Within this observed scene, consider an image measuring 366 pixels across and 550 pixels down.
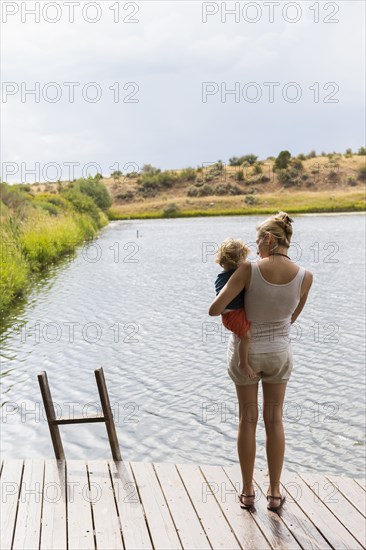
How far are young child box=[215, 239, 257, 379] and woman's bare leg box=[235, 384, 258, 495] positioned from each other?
0.55 feet

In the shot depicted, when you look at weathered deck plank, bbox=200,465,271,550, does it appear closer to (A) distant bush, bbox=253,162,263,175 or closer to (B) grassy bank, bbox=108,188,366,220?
(B) grassy bank, bbox=108,188,366,220

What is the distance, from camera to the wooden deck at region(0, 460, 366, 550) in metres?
4.70

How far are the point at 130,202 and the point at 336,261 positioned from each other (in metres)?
61.1

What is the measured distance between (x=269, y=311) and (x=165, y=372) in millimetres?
7013

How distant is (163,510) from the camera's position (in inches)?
203

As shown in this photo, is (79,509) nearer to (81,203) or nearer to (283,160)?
(81,203)

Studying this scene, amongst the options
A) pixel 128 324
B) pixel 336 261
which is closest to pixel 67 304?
pixel 128 324

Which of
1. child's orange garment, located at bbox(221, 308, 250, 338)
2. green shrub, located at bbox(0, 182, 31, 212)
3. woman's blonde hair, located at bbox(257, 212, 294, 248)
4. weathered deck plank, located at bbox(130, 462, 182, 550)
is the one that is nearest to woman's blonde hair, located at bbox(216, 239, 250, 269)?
woman's blonde hair, located at bbox(257, 212, 294, 248)

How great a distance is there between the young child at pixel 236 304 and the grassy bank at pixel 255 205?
6159cm

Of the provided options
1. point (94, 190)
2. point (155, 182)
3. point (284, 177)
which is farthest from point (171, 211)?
point (155, 182)

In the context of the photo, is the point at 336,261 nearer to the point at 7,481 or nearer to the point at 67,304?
the point at 67,304

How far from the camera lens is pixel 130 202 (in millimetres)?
85812

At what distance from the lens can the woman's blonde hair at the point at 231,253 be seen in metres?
4.46

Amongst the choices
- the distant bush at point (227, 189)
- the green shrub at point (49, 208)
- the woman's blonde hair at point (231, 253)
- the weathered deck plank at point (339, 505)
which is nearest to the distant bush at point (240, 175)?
the distant bush at point (227, 189)
